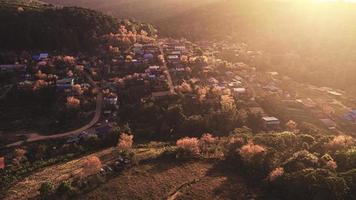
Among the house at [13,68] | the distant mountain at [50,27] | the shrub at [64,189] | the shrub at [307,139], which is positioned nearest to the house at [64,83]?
the house at [13,68]

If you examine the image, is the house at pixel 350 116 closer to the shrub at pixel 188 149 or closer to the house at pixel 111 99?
the shrub at pixel 188 149

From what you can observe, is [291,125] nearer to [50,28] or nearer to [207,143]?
[207,143]

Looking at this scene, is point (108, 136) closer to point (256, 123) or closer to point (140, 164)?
point (140, 164)

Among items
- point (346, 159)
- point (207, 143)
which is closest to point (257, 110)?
point (207, 143)

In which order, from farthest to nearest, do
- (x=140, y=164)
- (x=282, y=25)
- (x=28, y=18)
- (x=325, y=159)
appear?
(x=282, y=25), (x=28, y=18), (x=140, y=164), (x=325, y=159)

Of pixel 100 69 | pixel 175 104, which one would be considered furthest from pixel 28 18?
pixel 175 104

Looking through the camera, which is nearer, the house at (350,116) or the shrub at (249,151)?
the shrub at (249,151)
